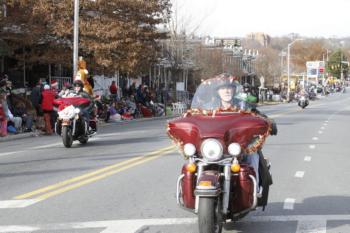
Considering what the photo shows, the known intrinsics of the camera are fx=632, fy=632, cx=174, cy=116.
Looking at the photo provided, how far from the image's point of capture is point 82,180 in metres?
10.4

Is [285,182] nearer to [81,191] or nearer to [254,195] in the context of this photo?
[81,191]

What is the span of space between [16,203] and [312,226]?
389 centimetres

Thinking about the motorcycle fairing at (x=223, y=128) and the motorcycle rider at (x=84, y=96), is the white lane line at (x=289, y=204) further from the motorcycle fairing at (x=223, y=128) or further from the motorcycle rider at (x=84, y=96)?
the motorcycle rider at (x=84, y=96)

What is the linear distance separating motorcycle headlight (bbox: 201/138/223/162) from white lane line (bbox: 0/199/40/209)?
125 inches

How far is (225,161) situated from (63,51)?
24.2 metres

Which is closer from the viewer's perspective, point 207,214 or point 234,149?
point 207,214

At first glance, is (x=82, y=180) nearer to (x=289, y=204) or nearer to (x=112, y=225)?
(x=112, y=225)

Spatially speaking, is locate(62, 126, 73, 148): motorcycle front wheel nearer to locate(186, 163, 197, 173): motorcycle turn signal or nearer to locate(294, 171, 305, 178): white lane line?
locate(294, 171, 305, 178): white lane line

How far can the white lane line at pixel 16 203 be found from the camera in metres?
8.21

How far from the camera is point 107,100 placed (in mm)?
30641

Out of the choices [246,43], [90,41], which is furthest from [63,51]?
[246,43]

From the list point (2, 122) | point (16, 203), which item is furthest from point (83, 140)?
point (16, 203)

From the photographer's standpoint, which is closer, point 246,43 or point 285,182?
point 285,182

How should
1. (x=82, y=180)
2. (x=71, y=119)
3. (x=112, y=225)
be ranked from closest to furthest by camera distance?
(x=112, y=225)
(x=82, y=180)
(x=71, y=119)
